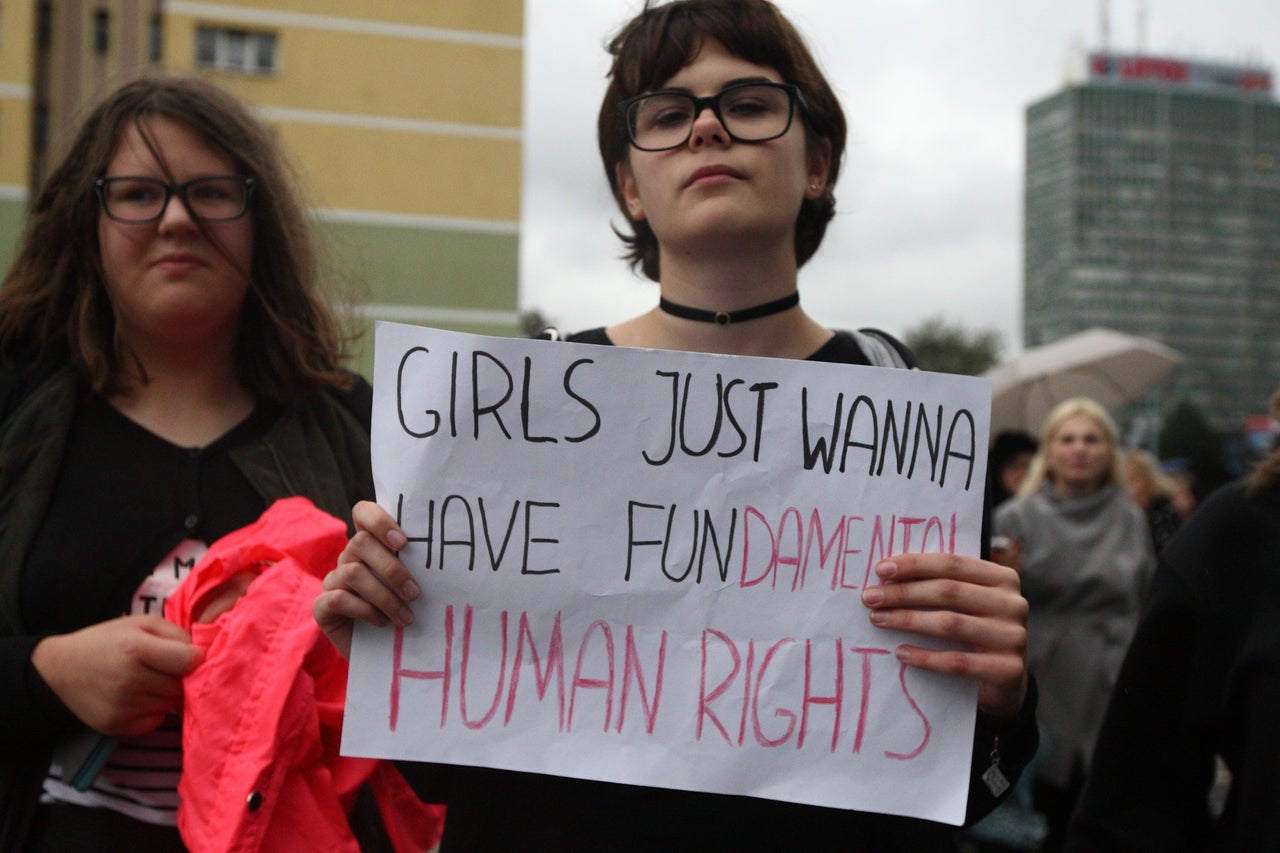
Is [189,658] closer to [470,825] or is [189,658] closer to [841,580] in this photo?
[470,825]

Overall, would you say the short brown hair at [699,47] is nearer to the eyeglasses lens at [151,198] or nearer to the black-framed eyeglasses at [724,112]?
the black-framed eyeglasses at [724,112]

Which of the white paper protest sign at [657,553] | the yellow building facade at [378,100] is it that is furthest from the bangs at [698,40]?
the yellow building facade at [378,100]

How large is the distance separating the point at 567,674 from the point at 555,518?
0.20 meters

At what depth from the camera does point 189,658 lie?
61.5 inches

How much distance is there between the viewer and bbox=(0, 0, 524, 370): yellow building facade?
68.3ft

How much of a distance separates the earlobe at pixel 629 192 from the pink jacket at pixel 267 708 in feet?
2.16

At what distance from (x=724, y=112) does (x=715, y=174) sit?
0.32ft

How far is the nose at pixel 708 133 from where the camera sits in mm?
1445

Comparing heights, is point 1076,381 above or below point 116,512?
above

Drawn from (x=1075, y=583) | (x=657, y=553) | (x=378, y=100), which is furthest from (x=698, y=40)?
(x=378, y=100)

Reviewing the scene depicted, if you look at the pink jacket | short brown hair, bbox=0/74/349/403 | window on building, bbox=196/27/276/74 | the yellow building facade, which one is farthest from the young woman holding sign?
window on building, bbox=196/27/276/74

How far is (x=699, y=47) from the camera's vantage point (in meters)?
1.53

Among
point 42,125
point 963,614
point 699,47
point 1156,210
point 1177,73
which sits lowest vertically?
point 963,614

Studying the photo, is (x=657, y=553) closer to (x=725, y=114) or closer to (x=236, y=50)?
(x=725, y=114)
